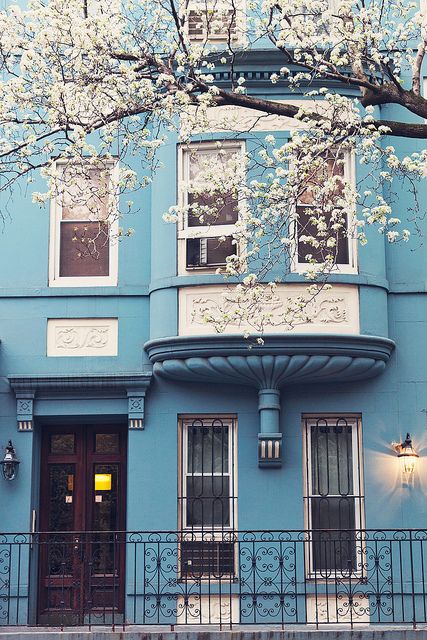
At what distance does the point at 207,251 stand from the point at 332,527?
3.88 metres

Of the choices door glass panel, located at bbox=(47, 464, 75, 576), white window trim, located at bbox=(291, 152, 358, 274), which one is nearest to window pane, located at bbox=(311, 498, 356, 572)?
white window trim, located at bbox=(291, 152, 358, 274)

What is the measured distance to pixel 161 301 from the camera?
1296cm

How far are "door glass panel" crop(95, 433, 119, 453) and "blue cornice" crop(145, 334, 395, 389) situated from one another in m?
1.54

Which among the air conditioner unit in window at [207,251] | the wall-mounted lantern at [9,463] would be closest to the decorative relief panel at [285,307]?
the air conditioner unit in window at [207,251]

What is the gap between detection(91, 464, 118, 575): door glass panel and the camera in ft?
43.4

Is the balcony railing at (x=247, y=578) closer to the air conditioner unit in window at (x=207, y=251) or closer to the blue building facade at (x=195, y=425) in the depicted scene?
the blue building facade at (x=195, y=425)

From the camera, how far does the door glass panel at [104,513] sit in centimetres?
1323

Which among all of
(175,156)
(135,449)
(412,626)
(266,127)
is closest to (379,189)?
(266,127)

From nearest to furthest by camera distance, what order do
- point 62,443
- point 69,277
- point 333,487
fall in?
point 333,487 → point 69,277 → point 62,443

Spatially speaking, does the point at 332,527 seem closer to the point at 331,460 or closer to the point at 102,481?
the point at 331,460

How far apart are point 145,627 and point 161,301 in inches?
158

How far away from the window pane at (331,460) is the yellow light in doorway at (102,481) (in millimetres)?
2750

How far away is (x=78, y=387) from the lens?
13078mm

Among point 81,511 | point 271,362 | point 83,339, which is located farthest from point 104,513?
point 271,362
